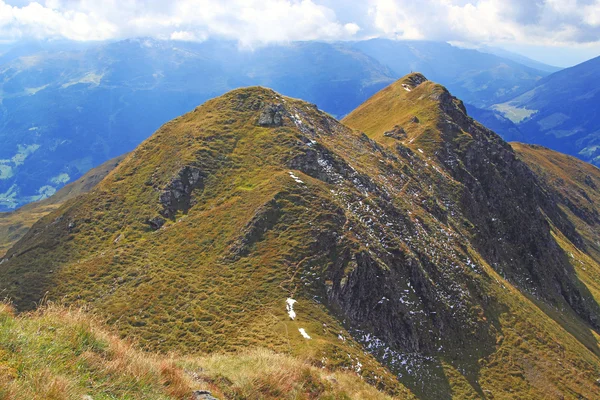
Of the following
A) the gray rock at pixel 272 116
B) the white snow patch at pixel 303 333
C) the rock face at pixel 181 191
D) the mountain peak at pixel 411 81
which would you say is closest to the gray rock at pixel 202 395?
the white snow patch at pixel 303 333

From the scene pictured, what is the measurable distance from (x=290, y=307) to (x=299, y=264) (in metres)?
6.39

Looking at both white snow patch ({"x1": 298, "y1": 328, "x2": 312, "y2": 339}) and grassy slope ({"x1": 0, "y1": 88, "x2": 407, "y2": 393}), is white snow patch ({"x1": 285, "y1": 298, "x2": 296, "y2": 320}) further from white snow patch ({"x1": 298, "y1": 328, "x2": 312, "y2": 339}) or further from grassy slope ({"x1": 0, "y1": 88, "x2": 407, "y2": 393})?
white snow patch ({"x1": 298, "y1": 328, "x2": 312, "y2": 339})

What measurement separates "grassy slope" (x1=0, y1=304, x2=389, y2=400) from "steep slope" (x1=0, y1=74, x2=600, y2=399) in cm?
1784

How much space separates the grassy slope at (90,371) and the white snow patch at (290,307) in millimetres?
22438

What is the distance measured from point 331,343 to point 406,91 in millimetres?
127942

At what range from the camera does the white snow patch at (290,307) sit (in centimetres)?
3712

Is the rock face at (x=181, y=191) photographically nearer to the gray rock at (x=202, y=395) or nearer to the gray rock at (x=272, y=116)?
the gray rock at (x=272, y=116)

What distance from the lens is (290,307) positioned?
3812 centimetres

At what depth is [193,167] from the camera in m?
62.3

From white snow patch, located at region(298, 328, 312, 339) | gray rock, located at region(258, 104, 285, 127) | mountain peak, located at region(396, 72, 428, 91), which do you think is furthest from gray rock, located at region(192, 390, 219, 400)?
mountain peak, located at region(396, 72, 428, 91)

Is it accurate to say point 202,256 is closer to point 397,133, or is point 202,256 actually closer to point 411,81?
point 397,133

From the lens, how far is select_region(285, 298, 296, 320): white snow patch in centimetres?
3712

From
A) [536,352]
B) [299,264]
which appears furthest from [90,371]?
[536,352]

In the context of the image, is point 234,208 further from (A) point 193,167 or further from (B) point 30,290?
(B) point 30,290
